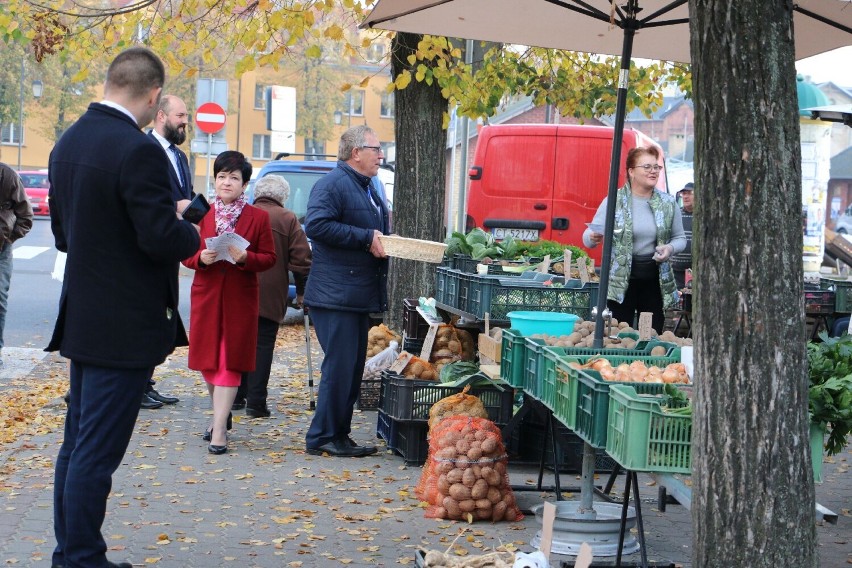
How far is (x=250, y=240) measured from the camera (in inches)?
311

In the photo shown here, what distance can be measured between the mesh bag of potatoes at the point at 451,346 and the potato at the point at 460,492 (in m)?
2.07

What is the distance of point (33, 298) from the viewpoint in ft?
59.1

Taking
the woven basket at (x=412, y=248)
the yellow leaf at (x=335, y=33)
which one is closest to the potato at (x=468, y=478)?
the woven basket at (x=412, y=248)

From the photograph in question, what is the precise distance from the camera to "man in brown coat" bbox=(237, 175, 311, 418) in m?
9.41

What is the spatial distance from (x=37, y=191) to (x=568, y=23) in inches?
1644

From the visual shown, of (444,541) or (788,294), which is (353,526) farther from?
(788,294)

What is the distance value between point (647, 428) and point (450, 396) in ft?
9.74

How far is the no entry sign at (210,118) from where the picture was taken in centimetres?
2106

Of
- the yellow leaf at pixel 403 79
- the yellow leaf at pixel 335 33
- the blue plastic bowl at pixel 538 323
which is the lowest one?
the blue plastic bowl at pixel 538 323

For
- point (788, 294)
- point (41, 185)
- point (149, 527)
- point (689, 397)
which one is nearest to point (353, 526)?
point (149, 527)

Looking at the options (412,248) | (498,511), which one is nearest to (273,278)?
(412,248)

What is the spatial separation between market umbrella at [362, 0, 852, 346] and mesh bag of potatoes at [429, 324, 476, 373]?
6.78 ft

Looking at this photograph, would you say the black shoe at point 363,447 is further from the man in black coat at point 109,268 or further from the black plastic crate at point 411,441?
the man in black coat at point 109,268

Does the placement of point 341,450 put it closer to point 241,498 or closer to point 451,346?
point 451,346
